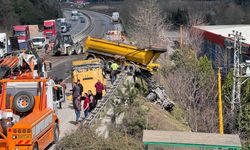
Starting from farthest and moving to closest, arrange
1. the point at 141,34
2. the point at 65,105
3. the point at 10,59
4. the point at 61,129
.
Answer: the point at 141,34, the point at 10,59, the point at 65,105, the point at 61,129

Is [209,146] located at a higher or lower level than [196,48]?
higher

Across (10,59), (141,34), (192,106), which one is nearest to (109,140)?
(10,59)

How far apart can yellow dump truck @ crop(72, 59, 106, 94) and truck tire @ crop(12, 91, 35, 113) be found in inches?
400

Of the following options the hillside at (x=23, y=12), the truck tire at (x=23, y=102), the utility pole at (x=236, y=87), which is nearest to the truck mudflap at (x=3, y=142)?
the truck tire at (x=23, y=102)

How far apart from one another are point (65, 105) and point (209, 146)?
52.6 ft

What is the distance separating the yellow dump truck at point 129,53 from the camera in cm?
3422

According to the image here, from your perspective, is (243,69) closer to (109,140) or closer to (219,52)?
(109,140)

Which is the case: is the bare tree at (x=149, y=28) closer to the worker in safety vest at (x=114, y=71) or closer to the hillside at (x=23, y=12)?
the worker in safety vest at (x=114, y=71)

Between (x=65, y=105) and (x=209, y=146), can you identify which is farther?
(x=65, y=105)

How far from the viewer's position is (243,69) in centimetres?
3056

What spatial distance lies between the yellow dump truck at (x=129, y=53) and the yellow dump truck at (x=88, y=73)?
544 cm

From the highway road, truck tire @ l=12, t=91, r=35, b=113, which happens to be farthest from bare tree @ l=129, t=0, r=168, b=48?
truck tire @ l=12, t=91, r=35, b=113

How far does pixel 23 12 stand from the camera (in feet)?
334

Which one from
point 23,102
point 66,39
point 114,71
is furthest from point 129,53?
point 66,39
